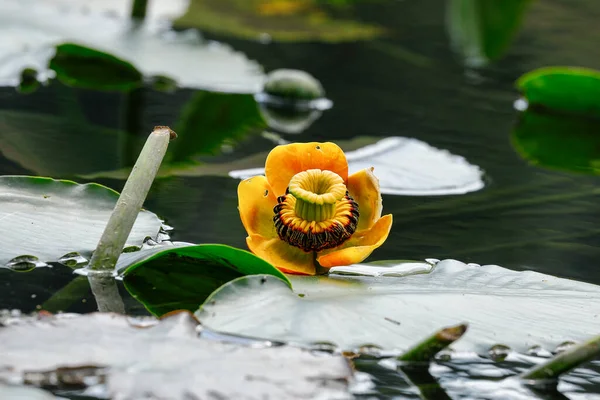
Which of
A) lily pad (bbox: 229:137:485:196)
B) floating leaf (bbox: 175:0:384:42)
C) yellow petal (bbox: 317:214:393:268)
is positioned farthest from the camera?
floating leaf (bbox: 175:0:384:42)

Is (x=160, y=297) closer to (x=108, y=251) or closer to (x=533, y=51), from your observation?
(x=108, y=251)

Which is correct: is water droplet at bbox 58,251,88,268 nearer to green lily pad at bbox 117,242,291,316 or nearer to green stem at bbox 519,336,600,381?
green lily pad at bbox 117,242,291,316

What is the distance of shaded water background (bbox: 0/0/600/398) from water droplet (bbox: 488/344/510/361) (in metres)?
0.08

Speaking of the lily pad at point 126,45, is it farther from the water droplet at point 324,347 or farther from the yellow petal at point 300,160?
the water droplet at point 324,347

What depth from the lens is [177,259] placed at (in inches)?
39.4

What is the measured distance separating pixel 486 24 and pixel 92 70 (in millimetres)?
1852

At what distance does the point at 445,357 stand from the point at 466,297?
86mm

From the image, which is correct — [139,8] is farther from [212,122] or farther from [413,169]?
[413,169]

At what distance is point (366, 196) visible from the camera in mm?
1047

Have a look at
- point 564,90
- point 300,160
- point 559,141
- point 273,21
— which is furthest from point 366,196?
point 273,21

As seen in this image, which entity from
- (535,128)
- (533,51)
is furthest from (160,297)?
(533,51)

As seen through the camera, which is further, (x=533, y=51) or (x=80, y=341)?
(x=533, y=51)

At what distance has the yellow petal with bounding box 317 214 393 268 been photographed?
96cm

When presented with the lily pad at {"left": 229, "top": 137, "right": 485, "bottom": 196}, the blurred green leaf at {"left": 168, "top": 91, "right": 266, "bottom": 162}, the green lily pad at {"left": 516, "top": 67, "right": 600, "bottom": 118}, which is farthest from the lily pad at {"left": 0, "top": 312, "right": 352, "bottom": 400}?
the green lily pad at {"left": 516, "top": 67, "right": 600, "bottom": 118}
